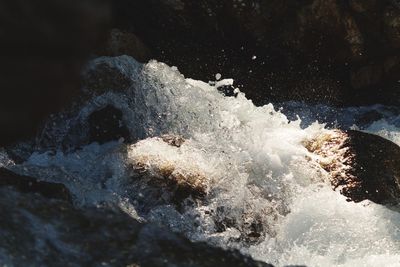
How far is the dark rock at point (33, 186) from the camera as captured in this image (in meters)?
4.53

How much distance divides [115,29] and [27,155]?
3456 mm

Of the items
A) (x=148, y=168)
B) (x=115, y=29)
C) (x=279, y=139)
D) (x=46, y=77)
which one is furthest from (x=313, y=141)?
(x=46, y=77)

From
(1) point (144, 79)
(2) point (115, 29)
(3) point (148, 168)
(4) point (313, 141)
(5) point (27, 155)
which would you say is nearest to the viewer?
(3) point (148, 168)

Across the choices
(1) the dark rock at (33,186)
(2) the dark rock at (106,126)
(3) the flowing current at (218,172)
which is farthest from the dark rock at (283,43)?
(1) the dark rock at (33,186)

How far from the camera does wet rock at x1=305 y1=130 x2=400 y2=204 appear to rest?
6328 millimetres

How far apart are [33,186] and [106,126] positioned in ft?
9.68

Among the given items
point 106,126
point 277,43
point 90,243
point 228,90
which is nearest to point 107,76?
point 106,126

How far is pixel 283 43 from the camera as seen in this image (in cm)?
996

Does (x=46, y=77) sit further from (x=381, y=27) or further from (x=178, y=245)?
(x=381, y=27)

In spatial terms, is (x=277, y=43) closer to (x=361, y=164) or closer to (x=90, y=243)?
(x=361, y=164)

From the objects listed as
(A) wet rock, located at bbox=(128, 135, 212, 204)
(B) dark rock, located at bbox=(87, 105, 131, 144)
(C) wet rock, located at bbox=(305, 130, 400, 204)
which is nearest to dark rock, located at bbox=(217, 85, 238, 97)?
(B) dark rock, located at bbox=(87, 105, 131, 144)

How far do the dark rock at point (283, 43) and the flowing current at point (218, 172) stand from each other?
133 cm

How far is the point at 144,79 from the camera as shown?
8.41m

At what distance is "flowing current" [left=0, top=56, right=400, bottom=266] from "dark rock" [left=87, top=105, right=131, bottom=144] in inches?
3.2
